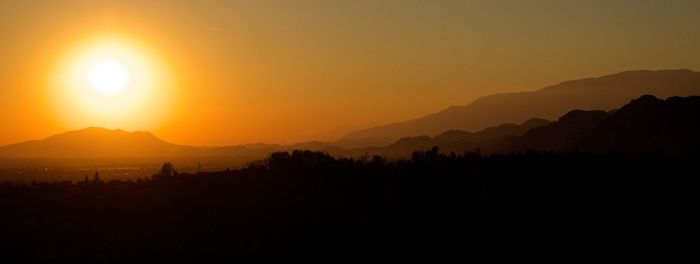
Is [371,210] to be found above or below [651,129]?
below

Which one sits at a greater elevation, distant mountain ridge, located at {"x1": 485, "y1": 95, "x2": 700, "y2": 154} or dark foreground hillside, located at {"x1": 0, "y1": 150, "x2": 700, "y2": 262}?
distant mountain ridge, located at {"x1": 485, "y1": 95, "x2": 700, "y2": 154}

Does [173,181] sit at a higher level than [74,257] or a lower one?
higher

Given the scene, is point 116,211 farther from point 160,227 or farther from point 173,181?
point 173,181

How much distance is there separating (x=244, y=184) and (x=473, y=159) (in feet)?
27.2

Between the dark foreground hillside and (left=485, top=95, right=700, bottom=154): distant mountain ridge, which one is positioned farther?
(left=485, top=95, right=700, bottom=154): distant mountain ridge

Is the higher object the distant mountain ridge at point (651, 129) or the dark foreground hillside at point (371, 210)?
the distant mountain ridge at point (651, 129)

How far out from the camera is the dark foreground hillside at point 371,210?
1789 cm

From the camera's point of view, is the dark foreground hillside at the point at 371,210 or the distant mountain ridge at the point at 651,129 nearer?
the dark foreground hillside at the point at 371,210

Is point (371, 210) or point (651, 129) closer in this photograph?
point (371, 210)

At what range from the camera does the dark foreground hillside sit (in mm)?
17891

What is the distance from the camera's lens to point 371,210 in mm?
20812

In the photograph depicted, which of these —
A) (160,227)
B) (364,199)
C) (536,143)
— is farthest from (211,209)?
(536,143)

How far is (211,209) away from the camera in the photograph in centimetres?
2198

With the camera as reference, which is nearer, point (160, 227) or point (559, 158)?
point (160, 227)
